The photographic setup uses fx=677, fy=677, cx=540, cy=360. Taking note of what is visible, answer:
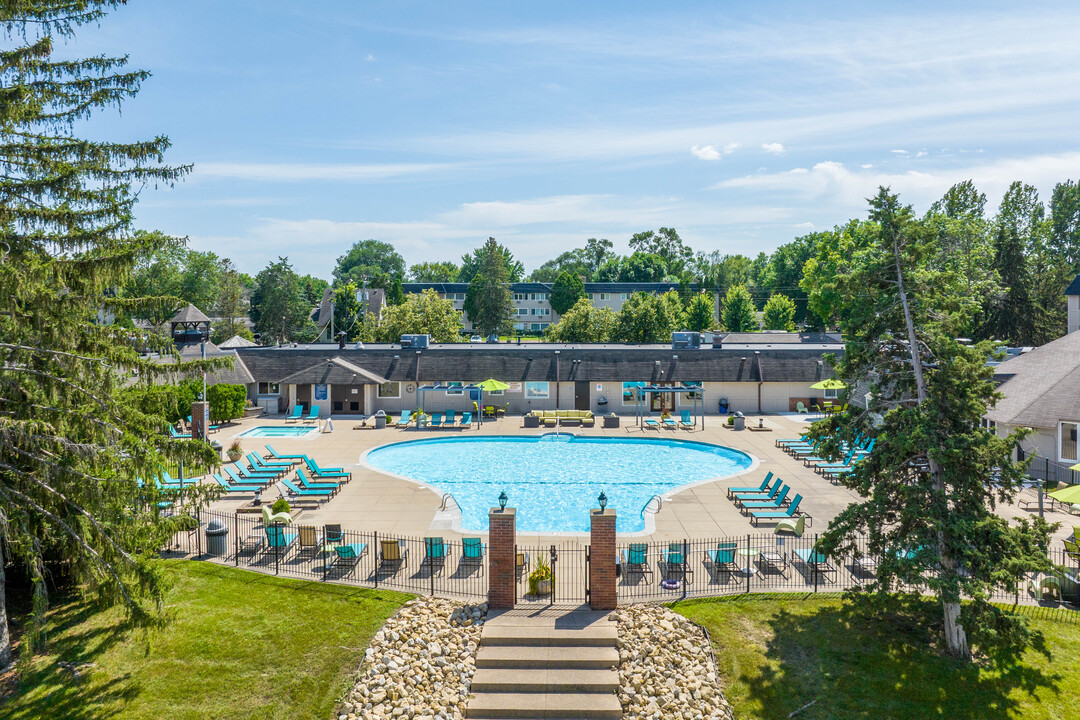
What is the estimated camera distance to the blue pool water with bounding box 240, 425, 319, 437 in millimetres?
34344

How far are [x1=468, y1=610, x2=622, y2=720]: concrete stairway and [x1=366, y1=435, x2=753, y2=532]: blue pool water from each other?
692cm

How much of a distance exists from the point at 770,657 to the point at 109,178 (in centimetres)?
1473

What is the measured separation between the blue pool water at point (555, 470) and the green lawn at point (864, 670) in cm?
736

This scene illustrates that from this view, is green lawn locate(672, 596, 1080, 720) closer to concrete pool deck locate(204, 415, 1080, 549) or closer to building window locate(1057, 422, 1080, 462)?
concrete pool deck locate(204, 415, 1080, 549)

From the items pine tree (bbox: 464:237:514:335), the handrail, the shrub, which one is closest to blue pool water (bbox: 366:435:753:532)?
→ the handrail

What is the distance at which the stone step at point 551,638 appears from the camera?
41.4 ft

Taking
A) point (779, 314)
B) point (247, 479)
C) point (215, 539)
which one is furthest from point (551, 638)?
point (779, 314)

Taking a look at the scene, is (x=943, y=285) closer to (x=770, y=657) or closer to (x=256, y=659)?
(x=770, y=657)

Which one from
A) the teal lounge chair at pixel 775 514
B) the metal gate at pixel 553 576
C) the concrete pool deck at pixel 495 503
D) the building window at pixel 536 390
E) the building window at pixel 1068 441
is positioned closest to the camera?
the metal gate at pixel 553 576

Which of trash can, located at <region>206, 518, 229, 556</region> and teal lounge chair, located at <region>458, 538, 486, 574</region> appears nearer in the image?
teal lounge chair, located at <region>458, 538, 486, 574</region>

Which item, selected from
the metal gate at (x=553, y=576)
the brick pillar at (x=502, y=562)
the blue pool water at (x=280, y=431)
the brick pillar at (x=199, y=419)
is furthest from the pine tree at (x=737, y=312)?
the brick pillar at (x=502, y=562)

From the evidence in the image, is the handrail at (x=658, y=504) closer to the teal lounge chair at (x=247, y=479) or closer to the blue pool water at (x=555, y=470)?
the blue pool water at (x=555, y=470)

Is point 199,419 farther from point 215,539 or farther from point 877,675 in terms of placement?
point 877,675

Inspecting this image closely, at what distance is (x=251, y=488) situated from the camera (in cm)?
2325
